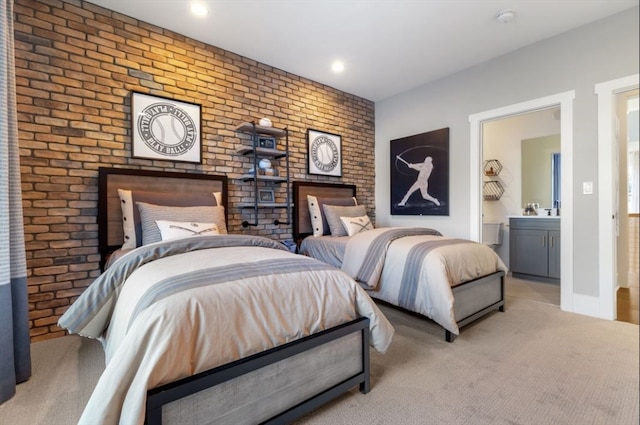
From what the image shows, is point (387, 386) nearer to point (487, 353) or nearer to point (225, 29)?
point (487, 353)

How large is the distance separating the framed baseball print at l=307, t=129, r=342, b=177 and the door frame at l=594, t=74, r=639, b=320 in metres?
2.73

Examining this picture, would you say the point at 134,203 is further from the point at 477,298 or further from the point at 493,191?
the point at 493,191

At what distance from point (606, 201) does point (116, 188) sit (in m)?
4.17

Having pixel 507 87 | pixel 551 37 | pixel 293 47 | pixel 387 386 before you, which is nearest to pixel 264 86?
pixel 293 47

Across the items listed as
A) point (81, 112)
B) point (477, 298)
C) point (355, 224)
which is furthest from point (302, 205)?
point (81, 112)

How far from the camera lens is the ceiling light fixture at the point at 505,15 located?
8.59 feet

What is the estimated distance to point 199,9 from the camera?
2596 mm

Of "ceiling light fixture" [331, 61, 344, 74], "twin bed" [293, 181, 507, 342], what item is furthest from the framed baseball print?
"twin bed" [293, 181, 507, 342]

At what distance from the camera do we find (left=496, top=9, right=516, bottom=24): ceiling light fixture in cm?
262

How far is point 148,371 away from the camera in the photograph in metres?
1.01

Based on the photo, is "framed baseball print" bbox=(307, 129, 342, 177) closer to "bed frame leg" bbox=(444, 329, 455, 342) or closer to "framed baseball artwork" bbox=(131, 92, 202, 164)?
"framed baseball artwork" bbox=(131, 92, 202, 164)

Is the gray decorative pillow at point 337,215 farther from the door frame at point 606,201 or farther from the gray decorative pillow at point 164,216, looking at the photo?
the door frame at point 606,201

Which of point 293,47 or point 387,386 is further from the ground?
point 293,47

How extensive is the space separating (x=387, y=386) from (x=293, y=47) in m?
3.17
